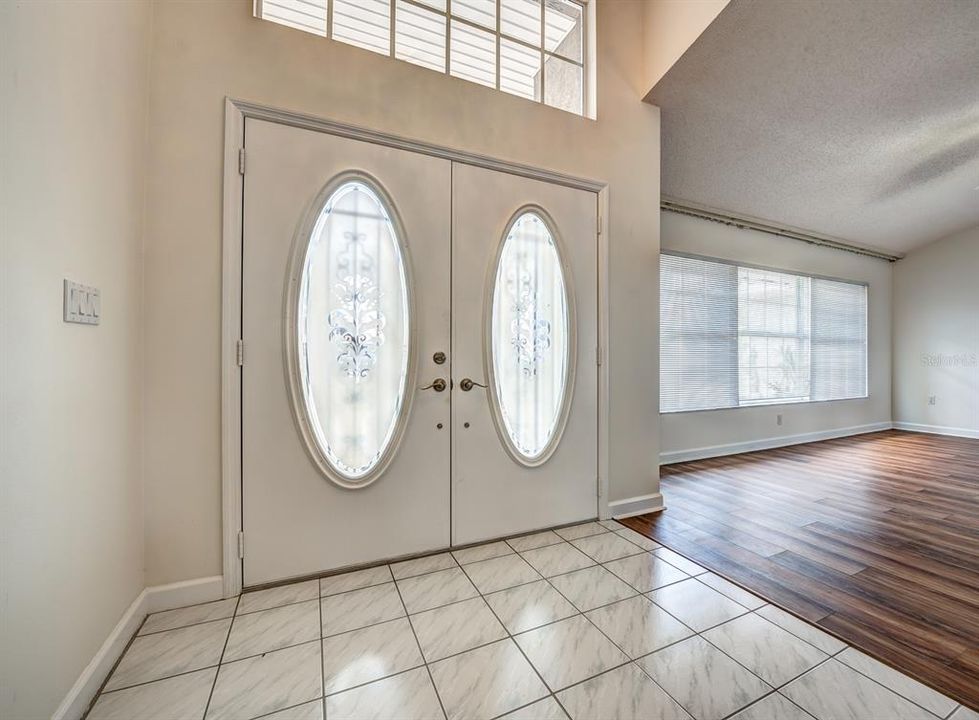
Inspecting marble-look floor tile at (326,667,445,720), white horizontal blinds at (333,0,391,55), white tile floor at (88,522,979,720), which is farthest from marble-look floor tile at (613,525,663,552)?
white horizontal blinds at (333,0,391,55)

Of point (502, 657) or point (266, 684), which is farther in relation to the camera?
point (502, 657)

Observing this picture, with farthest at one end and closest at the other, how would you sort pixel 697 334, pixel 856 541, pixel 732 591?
pixel 697 334 → pixel 856 541 → pixel 732 591

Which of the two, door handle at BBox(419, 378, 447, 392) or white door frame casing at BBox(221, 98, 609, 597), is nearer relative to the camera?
white door frame casing at BBox(221, 98, 609, 597)

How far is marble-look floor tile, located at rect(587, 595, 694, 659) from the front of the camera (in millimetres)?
1601

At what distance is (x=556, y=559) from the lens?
2287 mm

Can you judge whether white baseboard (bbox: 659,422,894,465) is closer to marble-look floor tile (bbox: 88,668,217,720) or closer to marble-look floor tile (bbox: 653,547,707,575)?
marble-look floor tile (bbox: 653,547,707,575)

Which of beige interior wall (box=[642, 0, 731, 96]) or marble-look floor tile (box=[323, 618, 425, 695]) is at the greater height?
beige interior wall (box=[642, 0, 731, 96])

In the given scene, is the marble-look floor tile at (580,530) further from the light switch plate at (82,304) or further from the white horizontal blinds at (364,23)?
the white horizontal blinds at (364,23)

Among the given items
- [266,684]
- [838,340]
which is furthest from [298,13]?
[838,340]

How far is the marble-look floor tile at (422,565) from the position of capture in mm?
2137

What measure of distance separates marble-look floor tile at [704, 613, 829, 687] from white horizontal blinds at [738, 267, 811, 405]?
12.3 feet

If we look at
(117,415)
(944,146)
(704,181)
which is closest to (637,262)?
(704,181)

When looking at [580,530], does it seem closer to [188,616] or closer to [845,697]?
[845,697]

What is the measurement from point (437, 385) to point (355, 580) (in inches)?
42.5
